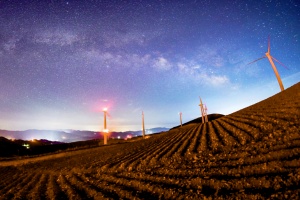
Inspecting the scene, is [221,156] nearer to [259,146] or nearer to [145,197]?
[259,146]

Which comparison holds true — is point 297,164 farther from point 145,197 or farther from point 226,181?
point 145,197

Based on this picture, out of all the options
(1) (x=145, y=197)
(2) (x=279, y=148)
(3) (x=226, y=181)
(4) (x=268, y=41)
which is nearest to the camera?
(3) (x=226, y=181)

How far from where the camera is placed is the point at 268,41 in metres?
63.3

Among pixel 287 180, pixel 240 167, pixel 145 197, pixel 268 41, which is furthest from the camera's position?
pixel 268 41

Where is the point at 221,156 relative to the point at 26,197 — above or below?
above

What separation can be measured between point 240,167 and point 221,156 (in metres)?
3.47

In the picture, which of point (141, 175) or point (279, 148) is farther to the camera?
point (141, 175)

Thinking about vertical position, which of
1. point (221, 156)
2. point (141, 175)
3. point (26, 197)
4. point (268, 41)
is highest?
point (268, 41)

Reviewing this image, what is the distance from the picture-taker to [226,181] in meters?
8.85

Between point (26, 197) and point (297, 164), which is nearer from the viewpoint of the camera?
point (297, 164)

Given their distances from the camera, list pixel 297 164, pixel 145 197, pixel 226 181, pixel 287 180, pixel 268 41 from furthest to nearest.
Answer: pixel 268 41 → pixel 145 197 → pixel 226 181 → pixel 297 164 → pixel 287 180

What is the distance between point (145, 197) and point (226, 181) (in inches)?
156

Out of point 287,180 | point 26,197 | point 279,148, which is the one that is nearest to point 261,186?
point 287,180

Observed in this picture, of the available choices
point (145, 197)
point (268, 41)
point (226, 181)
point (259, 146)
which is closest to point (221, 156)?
point (259, 146)
